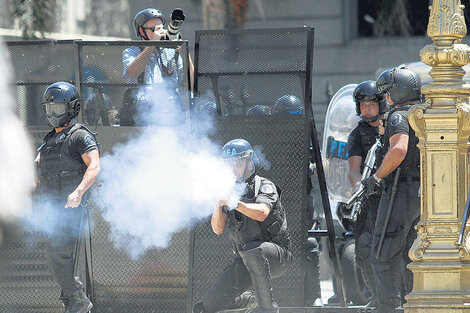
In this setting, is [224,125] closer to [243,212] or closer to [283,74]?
[283,74]

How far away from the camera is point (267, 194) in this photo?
6996 mm

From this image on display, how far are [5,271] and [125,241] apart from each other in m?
1.05

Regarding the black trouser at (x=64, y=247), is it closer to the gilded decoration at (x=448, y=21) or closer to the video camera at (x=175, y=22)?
the video camera at (x=175, y=22)

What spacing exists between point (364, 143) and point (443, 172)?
2213mm

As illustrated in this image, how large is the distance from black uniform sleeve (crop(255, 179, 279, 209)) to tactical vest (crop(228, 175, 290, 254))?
3 centimetres

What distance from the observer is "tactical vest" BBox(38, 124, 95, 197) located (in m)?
7.55

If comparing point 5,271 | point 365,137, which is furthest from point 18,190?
point 365,137

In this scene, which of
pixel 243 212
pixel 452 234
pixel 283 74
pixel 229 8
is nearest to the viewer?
pixel 452 234

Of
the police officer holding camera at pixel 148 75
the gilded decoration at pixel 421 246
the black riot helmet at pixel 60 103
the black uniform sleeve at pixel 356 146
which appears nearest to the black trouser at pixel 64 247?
the black riot helmet at pixel 60 103

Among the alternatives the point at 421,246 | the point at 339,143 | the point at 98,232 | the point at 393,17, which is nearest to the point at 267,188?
the point at 421,246

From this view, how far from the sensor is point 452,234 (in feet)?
20.1

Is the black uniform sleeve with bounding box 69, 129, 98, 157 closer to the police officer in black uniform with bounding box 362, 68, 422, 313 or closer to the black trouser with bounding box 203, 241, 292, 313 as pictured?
the black trouser with bounding box 203, 241, 292, 313

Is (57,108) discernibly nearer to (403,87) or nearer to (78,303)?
(78,303)

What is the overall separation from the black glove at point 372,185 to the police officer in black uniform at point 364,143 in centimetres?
54
